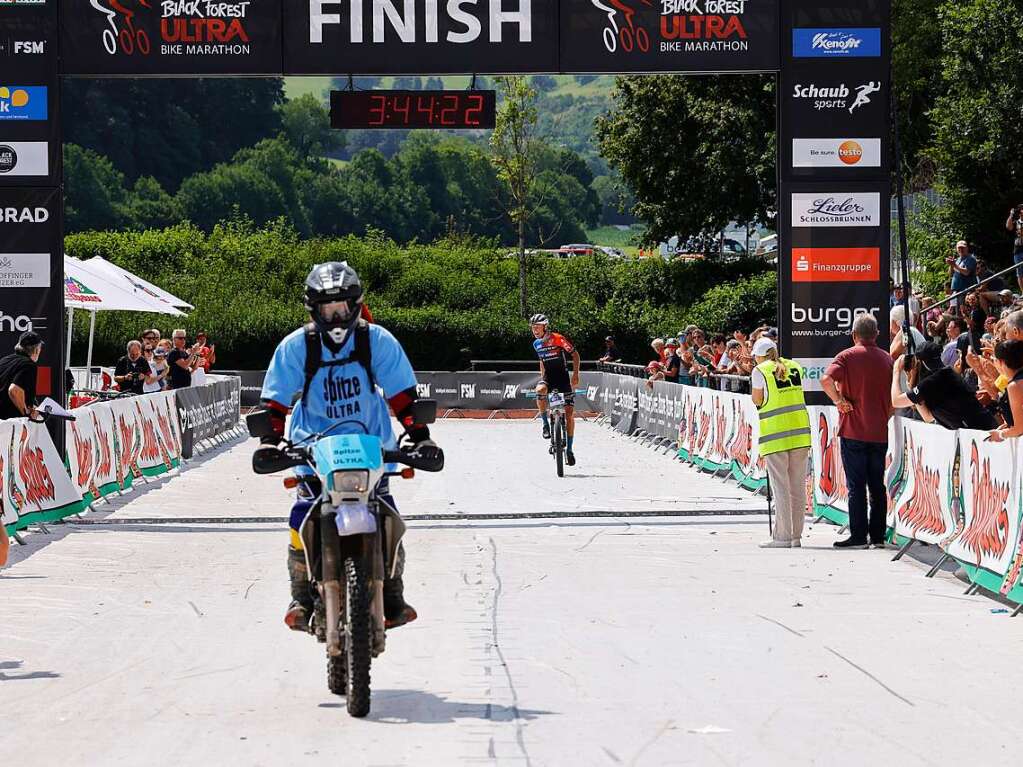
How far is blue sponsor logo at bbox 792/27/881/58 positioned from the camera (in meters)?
18.9

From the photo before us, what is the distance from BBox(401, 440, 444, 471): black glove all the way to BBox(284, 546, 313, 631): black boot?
674mm

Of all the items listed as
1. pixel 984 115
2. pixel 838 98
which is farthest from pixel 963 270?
pixel 984 115

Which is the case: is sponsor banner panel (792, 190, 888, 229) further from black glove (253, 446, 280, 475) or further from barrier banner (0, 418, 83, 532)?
black glove (253, 446, 280, 475)

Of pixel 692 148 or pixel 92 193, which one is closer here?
pixel 692 148

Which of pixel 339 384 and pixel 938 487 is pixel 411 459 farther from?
pixel 938 487

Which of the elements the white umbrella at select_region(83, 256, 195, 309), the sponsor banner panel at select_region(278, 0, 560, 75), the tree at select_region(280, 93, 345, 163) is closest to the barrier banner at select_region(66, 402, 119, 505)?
the sponsor banner panel at select_region(278, 0, 560, 75)

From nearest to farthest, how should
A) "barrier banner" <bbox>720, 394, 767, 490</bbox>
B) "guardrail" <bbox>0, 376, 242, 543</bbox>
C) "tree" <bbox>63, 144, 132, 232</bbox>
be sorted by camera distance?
"guardrail" <bbox>0, 376, 242, 543</bbox>
"barrier banner" <bbox>720, 394, 767, 490</bbox>
"tree" <bbox>63, 144, 132, 232</bbox>

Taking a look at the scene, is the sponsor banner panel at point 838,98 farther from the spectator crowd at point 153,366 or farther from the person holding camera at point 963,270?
the spectator crowd at point 153,366

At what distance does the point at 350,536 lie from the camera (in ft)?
24.1

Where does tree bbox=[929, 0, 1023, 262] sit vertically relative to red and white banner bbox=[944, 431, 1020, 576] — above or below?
above

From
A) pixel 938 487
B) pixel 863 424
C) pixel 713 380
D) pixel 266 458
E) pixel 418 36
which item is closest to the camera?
pixel 266 458

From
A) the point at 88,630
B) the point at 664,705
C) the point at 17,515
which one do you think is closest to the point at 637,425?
the point at 17,515

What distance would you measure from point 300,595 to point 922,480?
6.95 meters

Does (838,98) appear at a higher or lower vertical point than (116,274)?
higher
